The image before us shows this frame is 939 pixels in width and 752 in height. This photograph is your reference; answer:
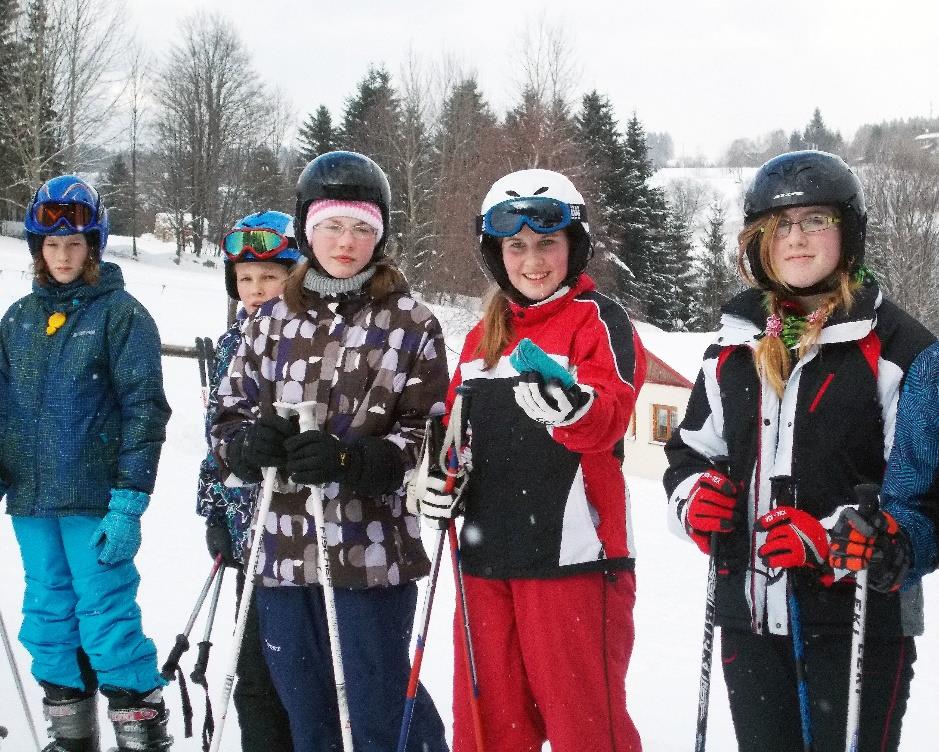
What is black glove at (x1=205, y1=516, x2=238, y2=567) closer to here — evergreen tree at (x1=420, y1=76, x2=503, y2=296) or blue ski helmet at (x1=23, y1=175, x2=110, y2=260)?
blue ski helmet at (x1=23, y1=175, x2=110, y2=260)

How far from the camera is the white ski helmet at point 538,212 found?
2645 mm

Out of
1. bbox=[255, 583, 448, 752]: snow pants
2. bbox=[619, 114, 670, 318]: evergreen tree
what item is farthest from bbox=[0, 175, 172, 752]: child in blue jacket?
bbox=[619, 114, 670, 318]: evergreen tree

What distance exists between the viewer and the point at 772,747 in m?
2.23

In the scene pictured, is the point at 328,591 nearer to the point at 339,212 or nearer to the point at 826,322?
the point at 339,212

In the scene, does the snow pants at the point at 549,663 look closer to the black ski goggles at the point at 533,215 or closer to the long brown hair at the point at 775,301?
the long brown hair at the point at 775,301

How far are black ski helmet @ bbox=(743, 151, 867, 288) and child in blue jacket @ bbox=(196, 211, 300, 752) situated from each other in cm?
193

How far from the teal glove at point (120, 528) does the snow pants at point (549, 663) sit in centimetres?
153

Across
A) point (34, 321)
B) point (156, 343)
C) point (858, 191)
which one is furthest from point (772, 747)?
point (34, 321)

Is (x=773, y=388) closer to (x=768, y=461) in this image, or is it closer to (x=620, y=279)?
(x=768, y=461)

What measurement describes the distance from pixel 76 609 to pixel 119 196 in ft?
134

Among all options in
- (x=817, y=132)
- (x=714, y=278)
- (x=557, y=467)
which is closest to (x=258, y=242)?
(x=557, y=467)

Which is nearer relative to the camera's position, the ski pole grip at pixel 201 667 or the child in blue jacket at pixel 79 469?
the ski pole grip at pixel 201 667

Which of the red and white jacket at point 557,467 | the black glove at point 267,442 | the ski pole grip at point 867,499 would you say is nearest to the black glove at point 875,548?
the ski pole grip at point 867,499

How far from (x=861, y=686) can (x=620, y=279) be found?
31.2 meters
